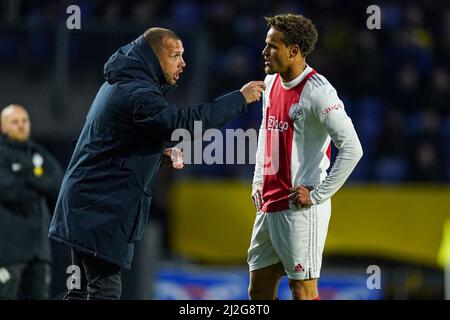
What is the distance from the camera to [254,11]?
1346 cm

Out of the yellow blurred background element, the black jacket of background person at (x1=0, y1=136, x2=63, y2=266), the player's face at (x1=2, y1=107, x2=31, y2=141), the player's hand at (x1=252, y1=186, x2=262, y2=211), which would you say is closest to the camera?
the player's hand at (x1=252, y1=186, x2=262, y2=211)

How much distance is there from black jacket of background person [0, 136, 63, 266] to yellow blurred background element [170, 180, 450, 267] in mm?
3597

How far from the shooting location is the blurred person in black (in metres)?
7.41

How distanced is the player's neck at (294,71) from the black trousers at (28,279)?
287 centimetres

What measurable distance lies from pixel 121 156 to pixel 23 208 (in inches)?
96.9

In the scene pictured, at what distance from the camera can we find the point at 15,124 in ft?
24.8

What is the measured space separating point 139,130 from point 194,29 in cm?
610

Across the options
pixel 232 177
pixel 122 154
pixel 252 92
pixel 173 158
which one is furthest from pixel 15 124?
pixel 232 177

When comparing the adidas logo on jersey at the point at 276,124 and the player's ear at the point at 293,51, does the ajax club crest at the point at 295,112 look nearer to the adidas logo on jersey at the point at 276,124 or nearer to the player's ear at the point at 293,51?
the adidas logo on jersey at the point at 276,124

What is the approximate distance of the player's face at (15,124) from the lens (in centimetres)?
754

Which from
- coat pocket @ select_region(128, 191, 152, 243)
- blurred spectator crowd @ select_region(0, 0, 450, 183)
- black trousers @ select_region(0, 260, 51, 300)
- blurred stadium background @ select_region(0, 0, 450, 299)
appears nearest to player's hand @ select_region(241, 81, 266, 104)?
coat pocket @ select_region(128, 191, 152, 243)

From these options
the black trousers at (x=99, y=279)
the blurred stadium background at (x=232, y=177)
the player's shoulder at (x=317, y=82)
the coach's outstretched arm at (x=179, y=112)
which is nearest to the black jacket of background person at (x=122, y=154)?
the coach's outstretched arm at (x=179, y=112)

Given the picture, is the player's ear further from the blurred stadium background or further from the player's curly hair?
the blurred stadium background
